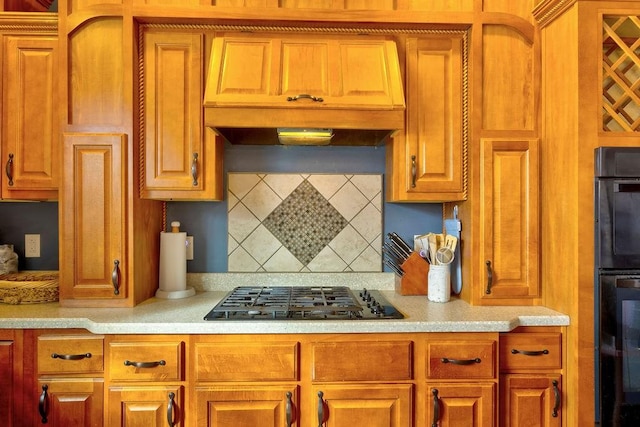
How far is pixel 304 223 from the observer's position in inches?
98.4

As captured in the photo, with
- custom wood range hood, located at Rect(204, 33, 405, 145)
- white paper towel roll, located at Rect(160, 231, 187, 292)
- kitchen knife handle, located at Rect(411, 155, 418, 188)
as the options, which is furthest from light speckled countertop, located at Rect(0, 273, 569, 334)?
custom wood range hood, located at Rect(204, 33, 405, 145)

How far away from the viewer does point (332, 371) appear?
5.82 feet

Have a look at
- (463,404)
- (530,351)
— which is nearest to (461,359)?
(463,404)

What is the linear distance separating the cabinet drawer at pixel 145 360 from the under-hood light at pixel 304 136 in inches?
43.8

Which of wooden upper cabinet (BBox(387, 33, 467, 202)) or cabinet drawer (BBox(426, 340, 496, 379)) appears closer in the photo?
cabinet drawer (BBox(426, 340, 496, 379))

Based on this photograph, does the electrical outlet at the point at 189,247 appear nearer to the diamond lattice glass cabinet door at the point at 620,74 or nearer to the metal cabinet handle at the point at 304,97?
the metal cabinet handle at the point at 304,97

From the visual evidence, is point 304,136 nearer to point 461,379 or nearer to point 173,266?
point 173,266

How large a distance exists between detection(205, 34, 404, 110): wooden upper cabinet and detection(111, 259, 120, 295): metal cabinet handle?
0.87 m

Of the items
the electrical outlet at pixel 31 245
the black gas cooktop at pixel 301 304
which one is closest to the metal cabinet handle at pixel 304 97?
the black gas cooktop at pixel 301 304

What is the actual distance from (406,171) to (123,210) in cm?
137

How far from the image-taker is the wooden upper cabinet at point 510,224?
2051mm

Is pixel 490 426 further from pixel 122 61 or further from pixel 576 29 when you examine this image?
pixel 122 61

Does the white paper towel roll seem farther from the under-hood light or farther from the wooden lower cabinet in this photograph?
the under-hood light

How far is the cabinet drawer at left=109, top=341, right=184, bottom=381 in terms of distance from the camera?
175cm
